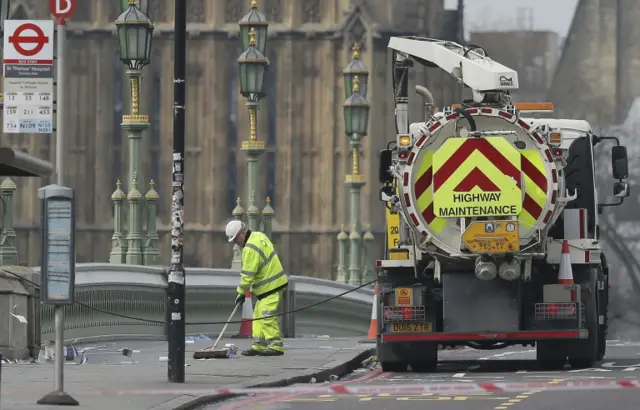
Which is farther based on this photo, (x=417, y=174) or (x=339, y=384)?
(x=417, y=174)

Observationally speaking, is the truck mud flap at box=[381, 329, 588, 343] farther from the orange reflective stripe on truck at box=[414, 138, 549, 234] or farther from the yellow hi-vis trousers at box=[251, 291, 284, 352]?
the yellow hi-vis trousers at box=[251, 291, 284, 352]

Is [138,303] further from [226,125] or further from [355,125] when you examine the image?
[226,125]

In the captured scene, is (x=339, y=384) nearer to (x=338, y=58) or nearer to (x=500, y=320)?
(x=500, y=320)

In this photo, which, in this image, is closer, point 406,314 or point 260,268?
point 406,314

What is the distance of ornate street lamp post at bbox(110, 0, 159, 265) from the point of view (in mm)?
31703

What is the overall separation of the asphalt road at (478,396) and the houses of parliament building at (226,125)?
40.4 meters

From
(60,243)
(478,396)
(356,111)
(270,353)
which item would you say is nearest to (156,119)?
(356,111)

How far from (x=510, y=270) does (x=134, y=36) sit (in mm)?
10390

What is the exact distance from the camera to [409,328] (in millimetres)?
23125

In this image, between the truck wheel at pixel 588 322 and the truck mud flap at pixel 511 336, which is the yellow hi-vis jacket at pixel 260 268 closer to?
the truck mud flap at pixel 511 336

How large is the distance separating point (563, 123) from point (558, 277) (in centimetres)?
208

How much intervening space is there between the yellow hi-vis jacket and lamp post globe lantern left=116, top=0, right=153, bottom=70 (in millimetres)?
7330

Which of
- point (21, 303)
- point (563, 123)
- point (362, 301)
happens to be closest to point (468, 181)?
point (563, 123)

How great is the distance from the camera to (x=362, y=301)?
44.2m
